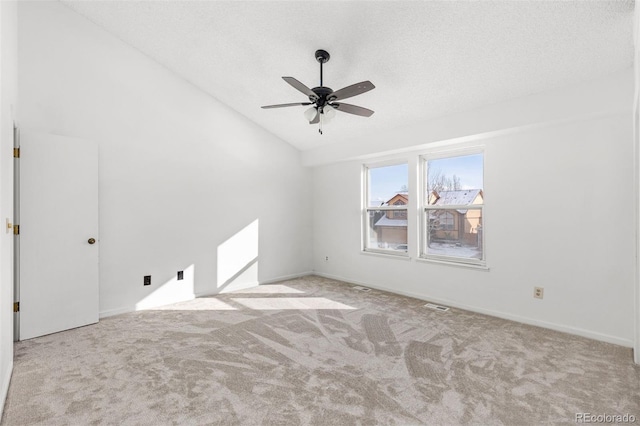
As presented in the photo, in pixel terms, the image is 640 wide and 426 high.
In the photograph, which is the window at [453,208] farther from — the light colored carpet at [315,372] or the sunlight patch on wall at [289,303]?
the sunlight patch on wall at [289,303]

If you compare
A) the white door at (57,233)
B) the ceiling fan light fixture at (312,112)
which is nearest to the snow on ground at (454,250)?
the ceiling fan light fixture at (312,112)

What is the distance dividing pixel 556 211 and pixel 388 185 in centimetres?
230

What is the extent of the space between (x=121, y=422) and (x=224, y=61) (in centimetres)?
366

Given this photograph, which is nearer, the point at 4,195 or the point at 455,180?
the point at 4,195

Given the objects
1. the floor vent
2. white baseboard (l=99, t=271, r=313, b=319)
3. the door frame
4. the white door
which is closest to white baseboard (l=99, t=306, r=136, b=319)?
white baseboard (l=99, t=271, r=313, b=319)

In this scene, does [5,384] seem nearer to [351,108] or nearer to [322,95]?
[322,95]

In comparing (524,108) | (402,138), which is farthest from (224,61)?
(524,108)

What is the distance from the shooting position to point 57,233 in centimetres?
322

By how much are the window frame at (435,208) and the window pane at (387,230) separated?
315mm

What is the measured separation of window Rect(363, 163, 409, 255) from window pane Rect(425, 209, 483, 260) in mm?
451

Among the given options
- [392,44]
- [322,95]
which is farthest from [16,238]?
[392,44]

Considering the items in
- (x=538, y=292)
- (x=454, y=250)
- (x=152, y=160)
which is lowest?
(x=538, y=292)

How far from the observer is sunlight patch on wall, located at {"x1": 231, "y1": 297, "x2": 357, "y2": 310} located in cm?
409

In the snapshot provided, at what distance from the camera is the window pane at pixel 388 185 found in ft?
16.0
